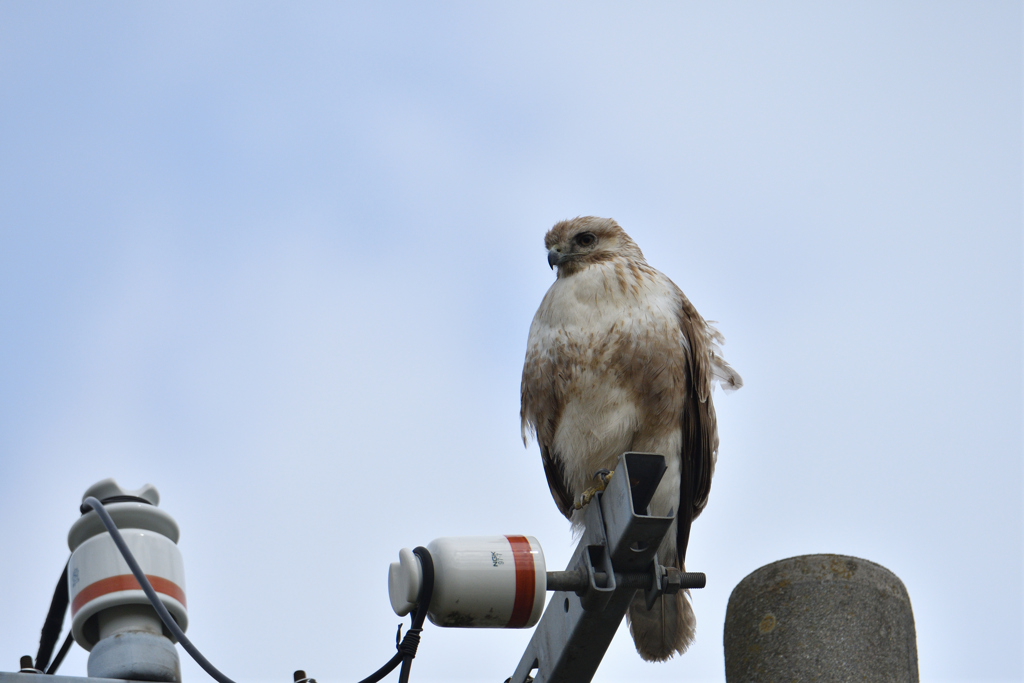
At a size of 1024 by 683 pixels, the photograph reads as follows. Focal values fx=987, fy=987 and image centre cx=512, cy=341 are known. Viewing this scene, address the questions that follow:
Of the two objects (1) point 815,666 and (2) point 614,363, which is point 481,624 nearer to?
(1) point 815,666

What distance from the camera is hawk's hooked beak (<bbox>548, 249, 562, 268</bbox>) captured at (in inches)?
194

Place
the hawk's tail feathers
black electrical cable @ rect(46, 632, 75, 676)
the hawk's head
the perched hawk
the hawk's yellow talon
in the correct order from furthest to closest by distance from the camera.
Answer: the hawk's head < the perched hawk < the hawk's tail feathers < the hawk's yellow talon < black electrical cable @ rect(46, 632, 75, 676)

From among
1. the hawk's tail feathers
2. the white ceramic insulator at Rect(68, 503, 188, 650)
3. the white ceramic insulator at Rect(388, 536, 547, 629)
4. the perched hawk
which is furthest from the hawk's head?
the white ceramic insulator at Rect(68, 503, 188, 650)

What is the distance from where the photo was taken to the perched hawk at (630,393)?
13.8 feet

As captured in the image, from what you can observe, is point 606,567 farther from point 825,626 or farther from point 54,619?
point 54,619

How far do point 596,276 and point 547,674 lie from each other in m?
2.21

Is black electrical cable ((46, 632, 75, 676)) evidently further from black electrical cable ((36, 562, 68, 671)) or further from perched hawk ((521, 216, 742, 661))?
perched hawk ((521, 216, 742, 661))

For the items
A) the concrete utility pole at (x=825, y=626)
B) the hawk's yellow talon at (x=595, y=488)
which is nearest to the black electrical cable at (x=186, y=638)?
the concrete utility pole at (x=825, y=626)

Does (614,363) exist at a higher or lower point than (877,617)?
higher

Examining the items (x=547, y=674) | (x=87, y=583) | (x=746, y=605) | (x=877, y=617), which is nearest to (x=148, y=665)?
(x=87, y=583)

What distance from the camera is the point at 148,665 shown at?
8.06 feet

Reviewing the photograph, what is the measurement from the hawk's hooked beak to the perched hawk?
17 centimetres

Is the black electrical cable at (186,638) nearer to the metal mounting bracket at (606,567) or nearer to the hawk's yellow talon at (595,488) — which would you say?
the metal mounting bracket at (606,567)

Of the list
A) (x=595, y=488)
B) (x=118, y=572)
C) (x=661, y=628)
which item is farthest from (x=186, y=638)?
(x=661, y=628)
